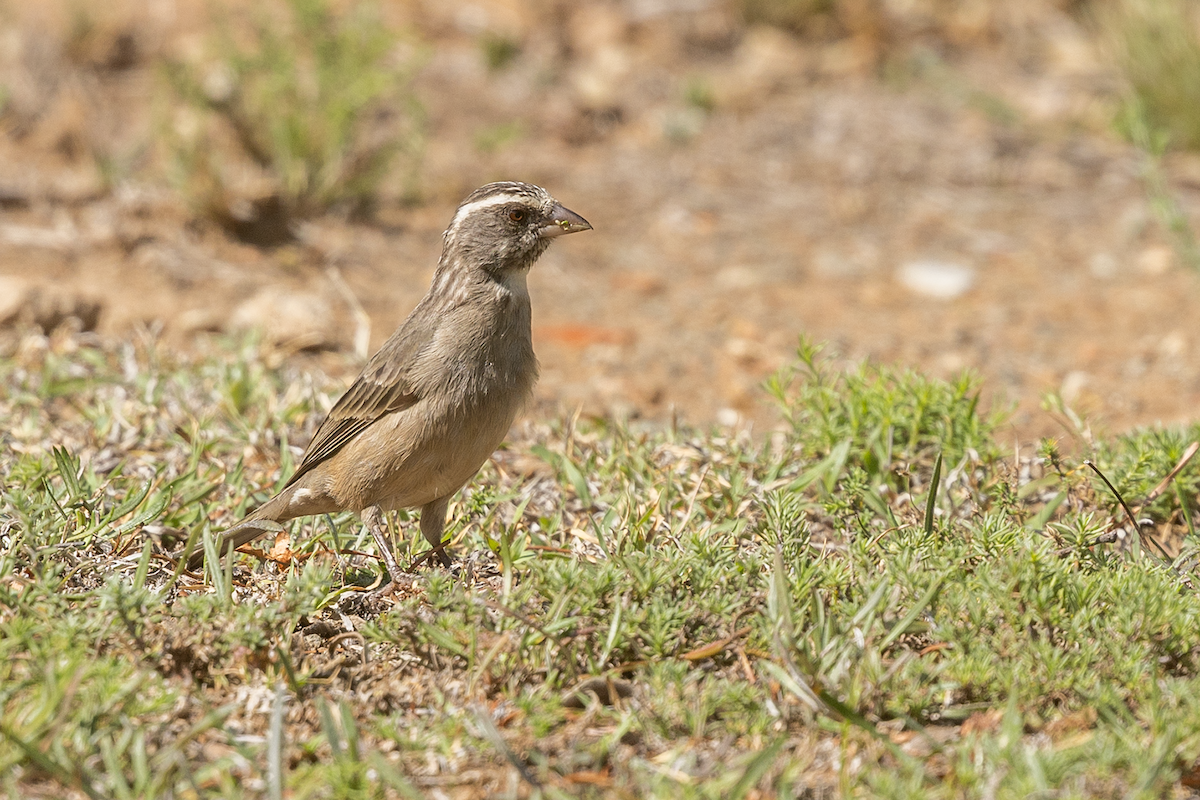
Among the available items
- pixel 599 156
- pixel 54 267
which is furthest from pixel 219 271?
pixel 599 156

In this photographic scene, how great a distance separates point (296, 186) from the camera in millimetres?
8633

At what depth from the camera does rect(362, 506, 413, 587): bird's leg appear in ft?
13.8

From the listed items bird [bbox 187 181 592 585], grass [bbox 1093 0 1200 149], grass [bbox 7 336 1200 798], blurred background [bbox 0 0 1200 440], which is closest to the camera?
grass [bbox 7 336 1200 798]

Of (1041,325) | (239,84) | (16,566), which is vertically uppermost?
(239,84)

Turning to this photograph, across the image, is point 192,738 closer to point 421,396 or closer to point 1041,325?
point 421,396

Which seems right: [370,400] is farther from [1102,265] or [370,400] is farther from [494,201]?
[1102,265]

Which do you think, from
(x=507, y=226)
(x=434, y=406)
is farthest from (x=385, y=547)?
(x=507, y=226)

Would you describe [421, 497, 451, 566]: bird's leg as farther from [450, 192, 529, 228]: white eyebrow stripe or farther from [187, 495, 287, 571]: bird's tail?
[450, 192, 529, 228]: white eyebrow stripe

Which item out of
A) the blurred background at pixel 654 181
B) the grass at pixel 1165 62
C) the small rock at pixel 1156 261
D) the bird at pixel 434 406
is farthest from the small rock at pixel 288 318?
the grass at pixel 1165 62

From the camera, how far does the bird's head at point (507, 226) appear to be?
5.02m

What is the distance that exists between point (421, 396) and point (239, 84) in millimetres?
5162

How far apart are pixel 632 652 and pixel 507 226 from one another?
207 cm

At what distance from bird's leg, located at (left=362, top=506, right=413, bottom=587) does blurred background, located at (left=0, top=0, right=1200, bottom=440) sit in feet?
5.85

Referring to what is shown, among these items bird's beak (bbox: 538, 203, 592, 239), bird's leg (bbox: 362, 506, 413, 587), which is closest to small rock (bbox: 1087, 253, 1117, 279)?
bird's beak (bbox: 538, 203, 592, 239)
